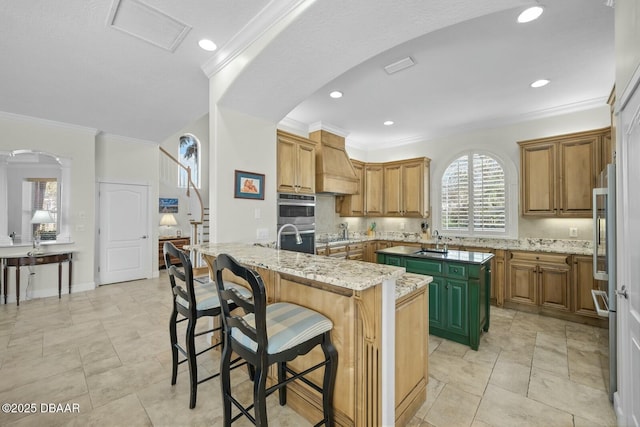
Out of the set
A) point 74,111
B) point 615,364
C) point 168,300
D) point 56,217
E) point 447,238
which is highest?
point 74,111

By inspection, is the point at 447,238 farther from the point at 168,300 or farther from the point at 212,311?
the point at 168,300

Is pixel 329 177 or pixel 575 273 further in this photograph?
pixel 329 177

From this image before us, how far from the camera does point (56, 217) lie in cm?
458

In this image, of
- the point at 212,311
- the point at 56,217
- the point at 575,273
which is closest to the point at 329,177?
the point at 212,311

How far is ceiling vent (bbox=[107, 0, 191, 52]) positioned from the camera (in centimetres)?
204

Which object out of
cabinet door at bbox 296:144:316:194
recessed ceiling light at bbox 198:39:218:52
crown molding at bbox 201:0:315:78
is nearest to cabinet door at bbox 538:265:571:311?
cabinet door at bbox 296:144:316:194

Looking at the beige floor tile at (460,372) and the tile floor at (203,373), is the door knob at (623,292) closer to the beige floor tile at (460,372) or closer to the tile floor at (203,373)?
the tile floor at (203,373)

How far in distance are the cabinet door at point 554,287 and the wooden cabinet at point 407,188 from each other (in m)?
1.99

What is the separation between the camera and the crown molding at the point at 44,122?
13.4 feet

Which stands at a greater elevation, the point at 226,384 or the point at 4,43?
the point at 4,43

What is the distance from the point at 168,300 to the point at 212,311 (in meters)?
2.91

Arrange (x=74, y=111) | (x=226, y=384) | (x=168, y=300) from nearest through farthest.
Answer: (x=226, y=384) < (x=74, y=111) < (x=168, y=300)

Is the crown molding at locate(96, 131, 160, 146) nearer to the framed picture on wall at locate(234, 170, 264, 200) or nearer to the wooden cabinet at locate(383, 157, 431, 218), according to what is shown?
the framed picture on wall at locate(234, 170, 264, 200)

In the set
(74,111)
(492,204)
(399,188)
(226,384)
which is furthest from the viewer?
(399,188)
